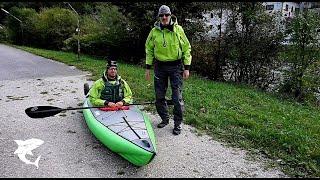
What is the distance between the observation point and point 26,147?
580 centimetres

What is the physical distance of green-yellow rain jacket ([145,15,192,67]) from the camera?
609 cm

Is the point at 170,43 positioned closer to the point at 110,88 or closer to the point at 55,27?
the point at 110,88

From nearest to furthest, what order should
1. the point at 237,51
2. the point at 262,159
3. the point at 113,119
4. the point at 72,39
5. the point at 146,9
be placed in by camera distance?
1. the point at 262,159
2. the point at 113,119
3. the point at 237,51
4. the point at 146,9
5. the point at 72,39

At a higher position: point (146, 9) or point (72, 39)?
point (146, 9)

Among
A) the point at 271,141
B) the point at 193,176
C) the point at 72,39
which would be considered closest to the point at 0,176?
Result: the point at 193,176

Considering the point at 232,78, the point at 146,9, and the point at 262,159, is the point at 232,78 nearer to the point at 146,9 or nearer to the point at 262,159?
the point at 146,9

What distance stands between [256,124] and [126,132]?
291 cm

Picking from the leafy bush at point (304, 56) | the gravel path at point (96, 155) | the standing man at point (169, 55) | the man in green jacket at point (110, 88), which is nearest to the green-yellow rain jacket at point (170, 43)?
the standing man at point (169, 55)

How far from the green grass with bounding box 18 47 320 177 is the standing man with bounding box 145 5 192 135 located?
0.97 m

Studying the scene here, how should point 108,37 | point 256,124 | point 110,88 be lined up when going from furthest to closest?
1. point 108,37
2. point 256,124
3. point 110,88

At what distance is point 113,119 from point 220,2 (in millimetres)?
10058

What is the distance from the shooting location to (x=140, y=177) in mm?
4789

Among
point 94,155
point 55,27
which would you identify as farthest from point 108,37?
point 94,155

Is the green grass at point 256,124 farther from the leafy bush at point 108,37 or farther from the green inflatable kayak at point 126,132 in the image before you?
the leafy bush at point 108,37
